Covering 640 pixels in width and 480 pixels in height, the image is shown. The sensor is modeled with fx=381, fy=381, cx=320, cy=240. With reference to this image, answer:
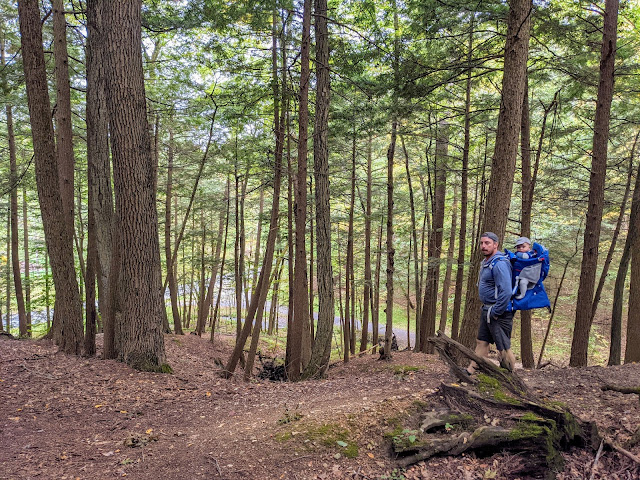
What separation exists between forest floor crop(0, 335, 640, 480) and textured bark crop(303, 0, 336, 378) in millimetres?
1869

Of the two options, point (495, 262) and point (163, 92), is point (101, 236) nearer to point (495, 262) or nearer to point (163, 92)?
point (163, 92)

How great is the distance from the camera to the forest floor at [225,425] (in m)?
3.35

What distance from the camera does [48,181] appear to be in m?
6.90

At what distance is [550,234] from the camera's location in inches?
668

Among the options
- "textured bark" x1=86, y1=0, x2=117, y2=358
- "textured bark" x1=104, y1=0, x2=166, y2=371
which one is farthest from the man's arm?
"textured bark" x1=86, y1=0, x2=117, y2=358

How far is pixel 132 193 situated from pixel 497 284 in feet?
19.5

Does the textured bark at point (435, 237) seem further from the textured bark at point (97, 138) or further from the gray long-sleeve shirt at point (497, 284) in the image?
the textured bark at point (97, 138)

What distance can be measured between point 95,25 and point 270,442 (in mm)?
7143

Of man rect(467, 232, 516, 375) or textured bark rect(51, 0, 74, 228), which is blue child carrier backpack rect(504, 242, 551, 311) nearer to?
man rect(467, 232, 516, 375)

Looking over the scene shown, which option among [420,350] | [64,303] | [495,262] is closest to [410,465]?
[495,262]

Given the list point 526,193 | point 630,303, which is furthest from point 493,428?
point 526,193

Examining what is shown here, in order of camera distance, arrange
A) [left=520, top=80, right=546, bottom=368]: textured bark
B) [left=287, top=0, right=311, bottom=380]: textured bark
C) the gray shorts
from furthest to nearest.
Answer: [left=520, top=80, right=546, bottom=368]: textured bark → [left=287, top=0, right=311, bottom=380]: textured bark → the gray shorts

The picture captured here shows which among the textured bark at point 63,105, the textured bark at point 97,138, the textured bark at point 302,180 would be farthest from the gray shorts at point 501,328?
the textured bark at point 63,105

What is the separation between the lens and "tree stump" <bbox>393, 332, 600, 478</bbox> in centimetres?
338
